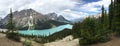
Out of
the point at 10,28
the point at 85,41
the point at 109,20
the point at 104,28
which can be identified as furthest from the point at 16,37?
the point at 109,20

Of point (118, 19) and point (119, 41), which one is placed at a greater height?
point (118, 19)

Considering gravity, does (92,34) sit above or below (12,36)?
above

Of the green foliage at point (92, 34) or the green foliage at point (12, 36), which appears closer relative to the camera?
the green foliage at point (92, 34)

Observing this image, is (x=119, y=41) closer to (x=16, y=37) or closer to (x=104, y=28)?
(x=104, y=28)

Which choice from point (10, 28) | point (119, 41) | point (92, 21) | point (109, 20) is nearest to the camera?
point (119, 41)

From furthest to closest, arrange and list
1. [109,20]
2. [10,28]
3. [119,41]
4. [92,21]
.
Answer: [109,20] < [10,28] < [92,21] < [119,41]

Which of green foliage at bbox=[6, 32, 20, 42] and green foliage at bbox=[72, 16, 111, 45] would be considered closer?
green foliage at bbox=[72, 16, 111, 45]

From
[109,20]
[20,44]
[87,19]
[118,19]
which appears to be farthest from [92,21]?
[20,44]

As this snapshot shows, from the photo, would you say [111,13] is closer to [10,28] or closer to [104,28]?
[104,28]

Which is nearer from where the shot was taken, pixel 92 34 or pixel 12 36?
pixel 92 34

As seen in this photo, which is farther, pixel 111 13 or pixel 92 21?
pixel 111 13
